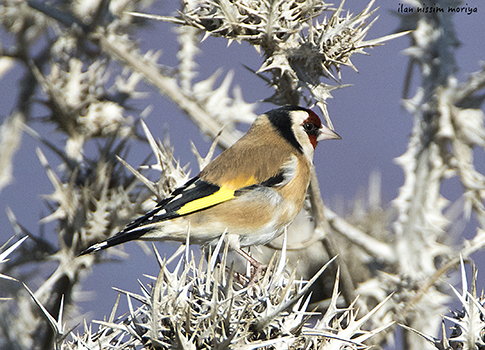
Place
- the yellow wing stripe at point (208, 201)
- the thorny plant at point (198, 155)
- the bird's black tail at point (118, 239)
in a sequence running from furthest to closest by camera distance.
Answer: the thorny plant at point (198, 155) → the yellow wing stripe at point (208, 201) → the bird's black tail at point (118, 239)

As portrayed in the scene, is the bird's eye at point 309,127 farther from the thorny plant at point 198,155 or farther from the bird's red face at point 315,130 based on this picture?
the thorny plant at point 198,155

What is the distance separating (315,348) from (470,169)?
881 millimetres

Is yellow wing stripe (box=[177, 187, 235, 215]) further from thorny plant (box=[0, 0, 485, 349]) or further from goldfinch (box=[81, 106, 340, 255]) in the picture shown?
thorny plant (box=[0, 0, 485, 349])

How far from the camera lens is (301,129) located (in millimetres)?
1131

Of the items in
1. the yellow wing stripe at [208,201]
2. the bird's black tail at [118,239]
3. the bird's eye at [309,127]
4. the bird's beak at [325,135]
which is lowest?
the bird's black tail at [118,239]

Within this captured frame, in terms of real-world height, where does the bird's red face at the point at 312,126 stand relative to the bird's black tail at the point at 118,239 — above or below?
above

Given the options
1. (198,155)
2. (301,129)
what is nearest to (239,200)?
(198,155)

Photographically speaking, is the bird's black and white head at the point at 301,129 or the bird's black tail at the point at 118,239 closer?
the bird's black tail at the point at 118,239

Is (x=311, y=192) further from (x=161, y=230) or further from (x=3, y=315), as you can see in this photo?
(x=3, y=315)

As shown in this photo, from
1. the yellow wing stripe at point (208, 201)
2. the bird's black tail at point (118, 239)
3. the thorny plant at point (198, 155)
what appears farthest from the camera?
the thorny plant at point (198, 155)

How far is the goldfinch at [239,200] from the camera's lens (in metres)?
0.93

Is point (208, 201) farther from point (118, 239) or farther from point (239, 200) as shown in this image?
point (118, 239)

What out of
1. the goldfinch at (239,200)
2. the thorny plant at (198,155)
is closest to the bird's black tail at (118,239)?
the goldfinch at (239,200)

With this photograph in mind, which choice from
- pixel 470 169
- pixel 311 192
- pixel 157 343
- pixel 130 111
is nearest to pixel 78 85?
pixel 130 111
